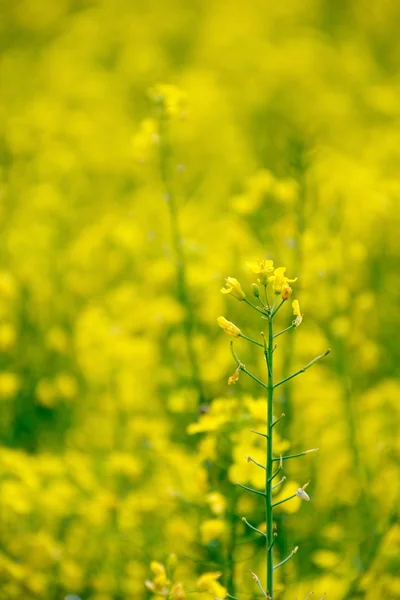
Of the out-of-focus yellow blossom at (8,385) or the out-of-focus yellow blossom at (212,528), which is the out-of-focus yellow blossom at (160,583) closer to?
the out-of-focus yellow blossom at (212,528)

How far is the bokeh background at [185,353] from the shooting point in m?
2.48

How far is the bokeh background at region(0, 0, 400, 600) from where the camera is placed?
2.48 metres

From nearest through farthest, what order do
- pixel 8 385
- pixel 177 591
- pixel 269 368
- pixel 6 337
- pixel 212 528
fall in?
pixel 269 368 < pixel 177 591 < pixel 212 528 < pixel 8 385 < pixel 6 337

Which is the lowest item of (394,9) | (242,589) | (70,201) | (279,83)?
(242,589)

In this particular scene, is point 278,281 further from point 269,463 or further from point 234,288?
point 269,463

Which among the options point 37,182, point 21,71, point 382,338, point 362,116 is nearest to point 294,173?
point 382,338

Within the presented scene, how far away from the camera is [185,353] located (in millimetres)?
3488

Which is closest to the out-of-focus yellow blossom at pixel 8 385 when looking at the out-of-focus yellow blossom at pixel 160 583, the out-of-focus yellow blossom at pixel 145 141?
the out-of-focus yellow blossom at pixel 145 141

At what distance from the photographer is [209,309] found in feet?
11.9

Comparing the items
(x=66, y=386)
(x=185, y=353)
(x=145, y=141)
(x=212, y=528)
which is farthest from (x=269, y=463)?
(x=66, y=386)

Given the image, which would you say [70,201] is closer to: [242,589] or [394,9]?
[242,589]

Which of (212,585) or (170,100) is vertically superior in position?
(170,100)

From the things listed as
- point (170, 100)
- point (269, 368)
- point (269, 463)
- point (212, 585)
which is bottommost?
point (212, 585)

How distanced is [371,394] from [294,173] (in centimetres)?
110
